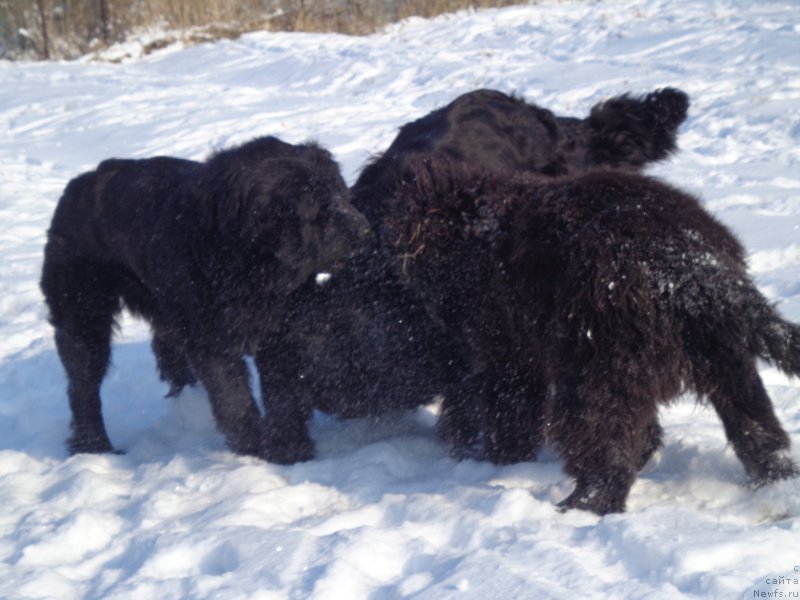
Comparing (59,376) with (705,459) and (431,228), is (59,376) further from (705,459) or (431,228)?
(705,459)

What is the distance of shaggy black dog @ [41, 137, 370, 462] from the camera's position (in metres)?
3.50

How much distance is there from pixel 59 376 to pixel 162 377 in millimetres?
736

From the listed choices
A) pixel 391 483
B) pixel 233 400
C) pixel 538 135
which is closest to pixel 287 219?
pixel 233 400

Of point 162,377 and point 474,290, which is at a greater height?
point 474,290

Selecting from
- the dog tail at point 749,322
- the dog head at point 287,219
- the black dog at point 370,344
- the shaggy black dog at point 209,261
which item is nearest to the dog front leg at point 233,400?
the shaggy black dog at point 209,261

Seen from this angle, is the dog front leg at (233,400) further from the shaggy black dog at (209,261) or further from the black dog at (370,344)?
the black dog at (370,344)

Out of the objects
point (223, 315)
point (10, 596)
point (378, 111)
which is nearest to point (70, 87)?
point (378, 111)

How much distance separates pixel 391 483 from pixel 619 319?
1229mm

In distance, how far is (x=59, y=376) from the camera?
4.97 metres

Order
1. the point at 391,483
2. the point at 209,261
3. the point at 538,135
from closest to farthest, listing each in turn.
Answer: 1. the point at 391,483
2. the point at 209,261
3. the point at 538,135

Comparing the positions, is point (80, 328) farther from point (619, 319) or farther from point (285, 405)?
point (619, 319)

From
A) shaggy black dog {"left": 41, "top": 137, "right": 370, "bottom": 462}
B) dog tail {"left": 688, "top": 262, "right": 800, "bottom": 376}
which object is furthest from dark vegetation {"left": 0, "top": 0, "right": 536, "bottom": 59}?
dog tail {"left": 688, "top": 262, "right": 800, "bottom": 376}

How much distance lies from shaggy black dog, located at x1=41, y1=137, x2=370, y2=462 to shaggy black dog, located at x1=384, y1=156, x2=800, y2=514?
0.81 meters

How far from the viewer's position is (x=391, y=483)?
330cm
